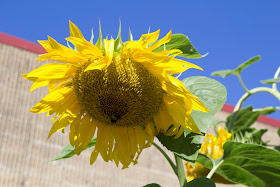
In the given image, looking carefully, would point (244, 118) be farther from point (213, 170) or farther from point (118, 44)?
point (118, 44)

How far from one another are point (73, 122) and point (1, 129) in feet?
5.33

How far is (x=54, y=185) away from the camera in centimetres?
202

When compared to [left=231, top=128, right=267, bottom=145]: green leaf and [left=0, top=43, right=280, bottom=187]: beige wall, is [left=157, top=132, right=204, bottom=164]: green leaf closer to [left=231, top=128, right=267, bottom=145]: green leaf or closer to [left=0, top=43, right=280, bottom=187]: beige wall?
[left=231, top=128, right=267, bottom=145]: green leaf

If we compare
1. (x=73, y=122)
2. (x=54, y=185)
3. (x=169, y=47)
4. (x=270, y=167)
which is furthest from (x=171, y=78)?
(x=54, y=185)

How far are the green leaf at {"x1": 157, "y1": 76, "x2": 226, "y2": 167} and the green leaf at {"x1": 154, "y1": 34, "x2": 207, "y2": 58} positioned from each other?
3 centimetres

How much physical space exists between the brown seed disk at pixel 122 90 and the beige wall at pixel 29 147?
1.60 m

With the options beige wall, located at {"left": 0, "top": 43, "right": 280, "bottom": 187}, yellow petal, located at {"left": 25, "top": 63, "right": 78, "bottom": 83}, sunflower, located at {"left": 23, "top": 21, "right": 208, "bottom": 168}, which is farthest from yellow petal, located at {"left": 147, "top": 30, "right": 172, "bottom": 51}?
beige wall, located at {"left": 0, "top": 43, "right": 280, "bottom": 187}

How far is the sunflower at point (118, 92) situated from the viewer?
17.5 inches

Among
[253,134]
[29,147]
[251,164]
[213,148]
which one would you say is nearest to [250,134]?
[253,134]

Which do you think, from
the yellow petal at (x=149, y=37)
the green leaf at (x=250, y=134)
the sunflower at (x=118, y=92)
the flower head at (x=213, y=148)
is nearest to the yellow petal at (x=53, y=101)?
the sunflower at (x=118, y=92)

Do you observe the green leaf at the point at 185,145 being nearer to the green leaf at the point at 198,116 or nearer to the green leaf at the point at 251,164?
the green leaf at the point at 198,116

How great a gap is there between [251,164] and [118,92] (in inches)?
10.6

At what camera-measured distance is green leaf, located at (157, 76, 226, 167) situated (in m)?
0.44

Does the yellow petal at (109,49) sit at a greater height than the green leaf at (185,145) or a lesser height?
greater
